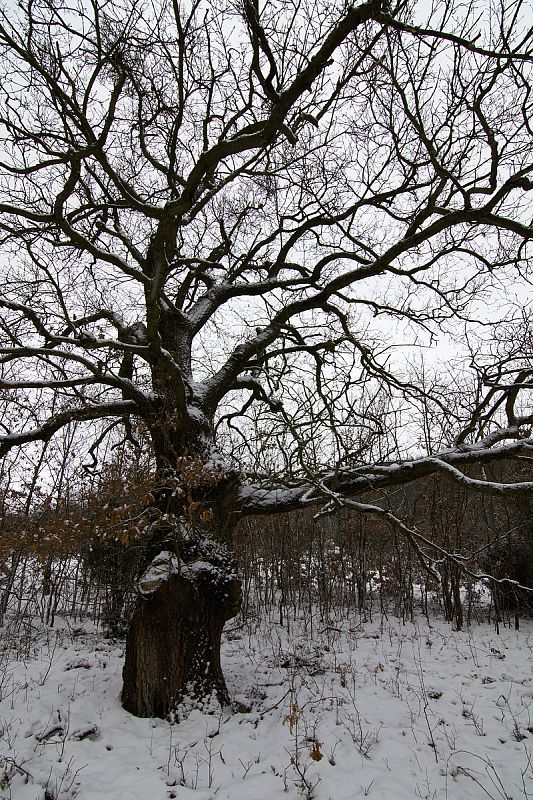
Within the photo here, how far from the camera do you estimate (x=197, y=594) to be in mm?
5047

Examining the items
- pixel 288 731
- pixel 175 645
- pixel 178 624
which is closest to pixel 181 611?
pixel 178 624

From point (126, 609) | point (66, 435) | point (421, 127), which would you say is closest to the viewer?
point (421, 127)

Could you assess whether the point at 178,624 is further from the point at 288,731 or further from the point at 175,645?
the point at 288,731

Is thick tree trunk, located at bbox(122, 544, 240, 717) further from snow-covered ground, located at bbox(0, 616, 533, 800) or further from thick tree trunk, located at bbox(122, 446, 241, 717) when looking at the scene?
snow-covered ground, located at bbox(0, 616, 533, 800)

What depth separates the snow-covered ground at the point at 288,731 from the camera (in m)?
3.55

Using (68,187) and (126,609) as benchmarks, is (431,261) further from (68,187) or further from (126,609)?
(126,609)

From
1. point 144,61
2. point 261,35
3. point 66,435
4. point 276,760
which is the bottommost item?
point 276,760

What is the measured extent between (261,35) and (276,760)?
6.27 m

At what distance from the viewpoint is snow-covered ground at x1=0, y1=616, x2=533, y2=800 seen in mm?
3551

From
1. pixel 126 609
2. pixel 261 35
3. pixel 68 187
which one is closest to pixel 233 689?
pixel 126 609

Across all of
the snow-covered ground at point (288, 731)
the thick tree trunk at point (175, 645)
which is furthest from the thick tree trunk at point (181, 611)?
the snow-covered ground at point (288, 731)

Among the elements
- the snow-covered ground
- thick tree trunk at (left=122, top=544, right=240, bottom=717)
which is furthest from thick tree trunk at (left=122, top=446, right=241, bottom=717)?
the snow-covered ground

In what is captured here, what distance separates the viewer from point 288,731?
179 inches

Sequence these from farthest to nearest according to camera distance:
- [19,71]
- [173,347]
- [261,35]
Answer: [173,347], [19,71], [261,35]
